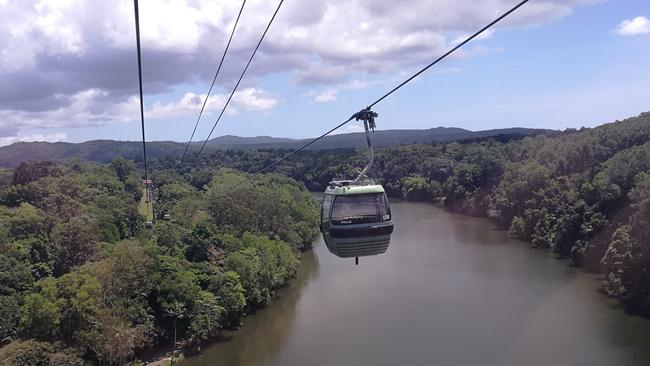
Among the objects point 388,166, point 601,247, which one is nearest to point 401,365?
point 601,247

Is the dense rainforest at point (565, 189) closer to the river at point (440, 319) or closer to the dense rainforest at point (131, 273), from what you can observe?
the river at point (440, 319)

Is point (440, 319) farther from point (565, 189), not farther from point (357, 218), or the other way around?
point (565, 189)

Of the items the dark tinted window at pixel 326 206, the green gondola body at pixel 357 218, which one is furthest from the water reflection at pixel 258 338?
the green gondola body at pixel 357 218

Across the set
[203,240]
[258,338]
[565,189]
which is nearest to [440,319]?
[258,338]

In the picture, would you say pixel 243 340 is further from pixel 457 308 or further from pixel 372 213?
pixel 372 213

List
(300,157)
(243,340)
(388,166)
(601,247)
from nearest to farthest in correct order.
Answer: (243,340)
(601,247)
(388,166)
(300,157)

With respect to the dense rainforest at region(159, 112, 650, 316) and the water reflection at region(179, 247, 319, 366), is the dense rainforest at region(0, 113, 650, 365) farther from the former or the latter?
the water reflection at region(179, 247, 319, 366)

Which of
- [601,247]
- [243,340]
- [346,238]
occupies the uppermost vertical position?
[346,238]
